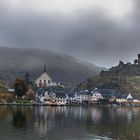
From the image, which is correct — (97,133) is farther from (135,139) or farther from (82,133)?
(135,139)

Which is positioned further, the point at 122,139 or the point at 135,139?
the point at 122,139

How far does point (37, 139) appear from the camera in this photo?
226ft

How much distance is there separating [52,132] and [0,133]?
9.87m

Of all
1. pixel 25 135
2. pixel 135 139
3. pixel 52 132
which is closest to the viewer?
pixel 135 139

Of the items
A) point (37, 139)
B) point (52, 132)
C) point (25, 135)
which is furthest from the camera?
point (52, 132)

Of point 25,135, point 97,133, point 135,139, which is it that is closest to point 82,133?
point 97,133

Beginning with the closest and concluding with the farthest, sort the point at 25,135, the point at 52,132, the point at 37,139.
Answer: the point at 37,139 < the point at 25,135 < the point at 52,132

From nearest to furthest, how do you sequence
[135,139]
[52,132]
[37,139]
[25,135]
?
[135,139] → [37,139] → [25,135] → [52,132]

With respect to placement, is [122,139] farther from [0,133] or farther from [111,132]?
[0,133]

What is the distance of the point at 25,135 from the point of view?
73625 mm

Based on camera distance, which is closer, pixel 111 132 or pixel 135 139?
pixel 135 139

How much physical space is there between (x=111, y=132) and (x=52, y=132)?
37.8 ft

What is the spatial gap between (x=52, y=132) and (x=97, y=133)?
8272 mm

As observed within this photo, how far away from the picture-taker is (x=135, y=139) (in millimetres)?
62906
